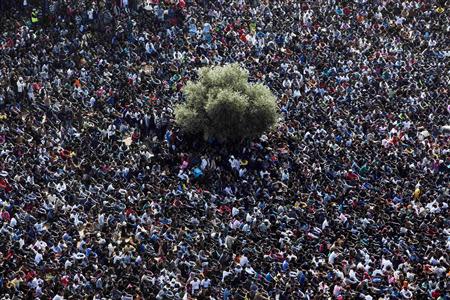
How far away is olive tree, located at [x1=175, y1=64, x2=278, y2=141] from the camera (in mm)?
43750

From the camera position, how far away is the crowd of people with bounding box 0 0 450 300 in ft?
113

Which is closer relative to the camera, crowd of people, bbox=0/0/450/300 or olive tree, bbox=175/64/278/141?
crowd of people, bbox=0/0/450/300

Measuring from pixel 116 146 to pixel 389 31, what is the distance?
68.7 feet

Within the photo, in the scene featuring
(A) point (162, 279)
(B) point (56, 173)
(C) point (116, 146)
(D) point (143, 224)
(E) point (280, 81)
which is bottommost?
(A) point (162, 279)

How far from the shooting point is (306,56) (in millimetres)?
53312

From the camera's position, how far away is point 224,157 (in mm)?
43469

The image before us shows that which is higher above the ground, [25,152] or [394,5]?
[394,5]

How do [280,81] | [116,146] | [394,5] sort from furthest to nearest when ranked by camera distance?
[394,5], [280,81], [116,146]

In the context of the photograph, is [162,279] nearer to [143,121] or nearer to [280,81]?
[143,121]

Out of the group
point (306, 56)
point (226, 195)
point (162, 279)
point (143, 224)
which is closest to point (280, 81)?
point (306, 56)

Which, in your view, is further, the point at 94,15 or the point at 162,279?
the point at 94,15

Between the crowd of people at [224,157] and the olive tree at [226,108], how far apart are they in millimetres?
736

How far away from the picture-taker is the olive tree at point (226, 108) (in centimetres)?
4375

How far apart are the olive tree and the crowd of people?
736 millimetres
